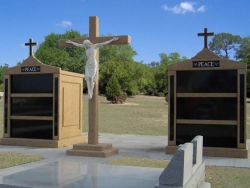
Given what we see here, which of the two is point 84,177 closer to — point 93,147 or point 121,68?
point 93,147

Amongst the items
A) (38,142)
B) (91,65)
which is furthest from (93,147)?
(38,142)

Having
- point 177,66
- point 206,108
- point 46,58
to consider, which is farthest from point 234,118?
point 46,58

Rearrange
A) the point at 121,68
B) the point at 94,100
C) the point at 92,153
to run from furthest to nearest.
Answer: the point at 121,68 → the point at 94,100 → the point at 92,153

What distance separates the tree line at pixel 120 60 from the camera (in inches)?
2051

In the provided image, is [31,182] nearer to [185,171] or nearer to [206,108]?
[185,171]

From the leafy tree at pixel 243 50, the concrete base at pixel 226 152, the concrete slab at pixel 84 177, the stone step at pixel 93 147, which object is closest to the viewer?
the concrete slab at pixel 84 177

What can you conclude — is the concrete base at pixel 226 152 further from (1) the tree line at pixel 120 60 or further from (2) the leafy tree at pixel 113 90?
(1) the tree line at pixel 120 60

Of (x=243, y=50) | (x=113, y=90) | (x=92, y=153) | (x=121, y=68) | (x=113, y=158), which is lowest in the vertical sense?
(x=113, y=158)

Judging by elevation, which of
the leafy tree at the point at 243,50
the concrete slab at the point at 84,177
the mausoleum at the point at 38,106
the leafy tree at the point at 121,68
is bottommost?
the concrete slab at the point at 84,177

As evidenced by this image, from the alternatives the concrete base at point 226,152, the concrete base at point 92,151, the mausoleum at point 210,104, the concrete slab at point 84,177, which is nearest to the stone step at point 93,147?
the concrete base at point 92,151

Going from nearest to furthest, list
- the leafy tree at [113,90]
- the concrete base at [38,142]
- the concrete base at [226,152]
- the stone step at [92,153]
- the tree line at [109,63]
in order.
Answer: the stone step at [92,153] → the concrete base at [226,152] → the concrete base at [38,142] → the leafy tree at [113,90] → the tree line at [109,63]

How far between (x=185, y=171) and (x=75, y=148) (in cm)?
600

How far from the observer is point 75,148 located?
33.6 ft

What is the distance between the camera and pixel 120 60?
59.2 metres
